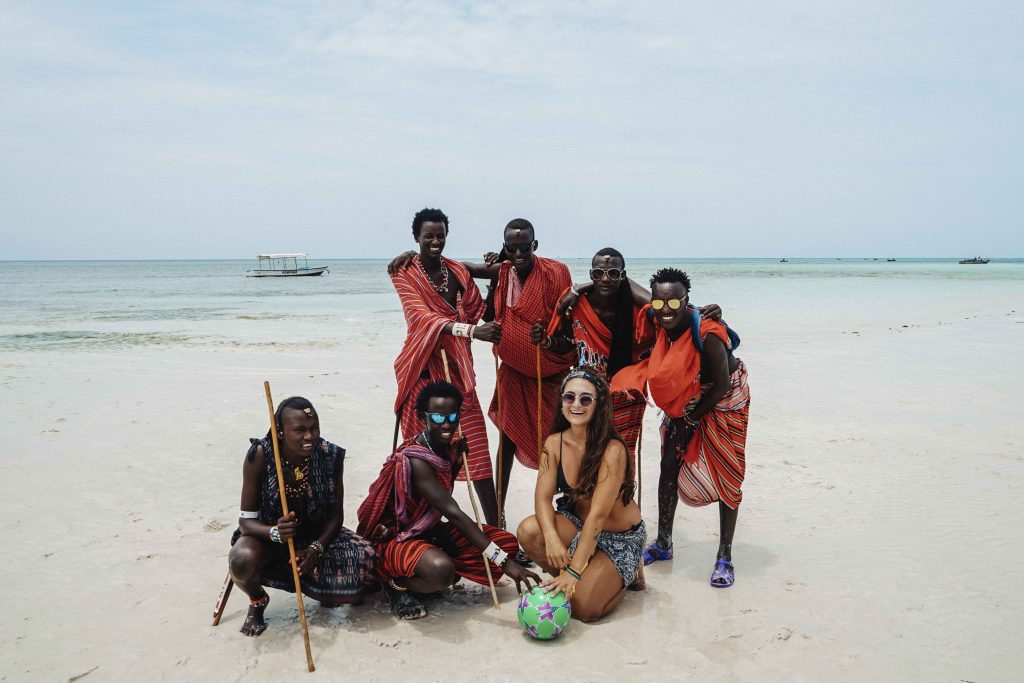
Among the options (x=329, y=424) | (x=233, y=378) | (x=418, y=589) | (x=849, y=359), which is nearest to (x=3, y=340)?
(x=233, y=378)

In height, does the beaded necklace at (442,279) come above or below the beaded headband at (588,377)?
above

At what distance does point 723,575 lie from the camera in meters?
3.69

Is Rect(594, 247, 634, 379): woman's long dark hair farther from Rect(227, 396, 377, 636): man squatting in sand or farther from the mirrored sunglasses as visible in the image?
Rect(227, 396, 377, 636): man squatting in sand

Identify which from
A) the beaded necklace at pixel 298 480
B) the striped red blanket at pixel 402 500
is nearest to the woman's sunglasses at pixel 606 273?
the striped red blanket at pixel 402 500

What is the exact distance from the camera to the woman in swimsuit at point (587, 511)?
3299 mm

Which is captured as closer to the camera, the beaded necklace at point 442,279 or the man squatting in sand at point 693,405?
the man squatting in sand at point 693,405

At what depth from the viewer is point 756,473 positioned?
17.8 feet

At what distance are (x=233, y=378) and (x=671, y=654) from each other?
7.78 m

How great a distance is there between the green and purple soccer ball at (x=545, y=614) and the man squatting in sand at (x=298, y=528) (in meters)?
0.81

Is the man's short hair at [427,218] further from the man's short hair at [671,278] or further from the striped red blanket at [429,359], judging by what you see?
the man's short hair at [671,278]

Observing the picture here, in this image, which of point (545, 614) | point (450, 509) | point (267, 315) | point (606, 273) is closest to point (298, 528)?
point (450, 509)

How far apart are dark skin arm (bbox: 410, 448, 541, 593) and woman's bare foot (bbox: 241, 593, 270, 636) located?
86cm

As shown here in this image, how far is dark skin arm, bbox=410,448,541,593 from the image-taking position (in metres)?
3.31

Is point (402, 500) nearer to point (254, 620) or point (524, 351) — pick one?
point (254, 620)
